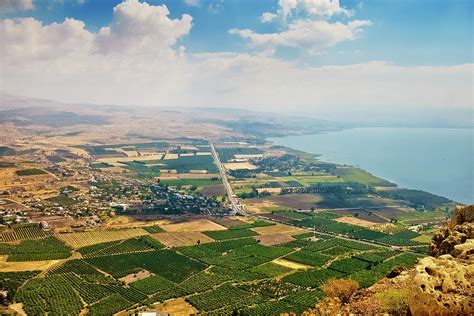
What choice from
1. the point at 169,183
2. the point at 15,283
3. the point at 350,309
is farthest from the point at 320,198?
the point at 350,309

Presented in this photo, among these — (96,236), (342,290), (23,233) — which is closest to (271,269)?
(96,236)

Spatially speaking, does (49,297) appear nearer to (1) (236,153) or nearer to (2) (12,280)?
(2) (12,280)

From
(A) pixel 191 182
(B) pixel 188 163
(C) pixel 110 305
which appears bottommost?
(C) pixel 110 305

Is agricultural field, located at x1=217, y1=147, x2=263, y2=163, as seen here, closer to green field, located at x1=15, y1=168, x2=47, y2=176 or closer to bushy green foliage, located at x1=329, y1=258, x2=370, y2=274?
green field, located at x1=15, y1=168, x2=47, y2=176

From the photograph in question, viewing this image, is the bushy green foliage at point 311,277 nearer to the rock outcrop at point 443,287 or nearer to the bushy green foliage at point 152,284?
the bushy green foliage at point 152,284

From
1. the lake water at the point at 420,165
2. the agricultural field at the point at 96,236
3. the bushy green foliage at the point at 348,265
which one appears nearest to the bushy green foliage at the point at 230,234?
the agricultural field at the point at 96,236

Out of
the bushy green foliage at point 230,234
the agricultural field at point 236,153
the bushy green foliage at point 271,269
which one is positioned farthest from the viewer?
the agricultural field at point 236,153
